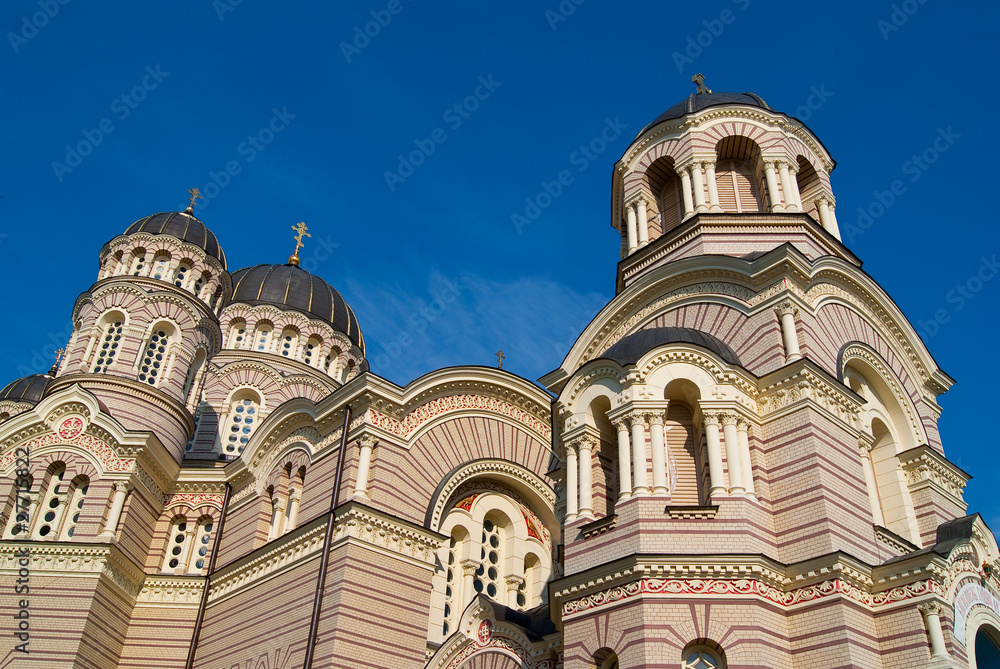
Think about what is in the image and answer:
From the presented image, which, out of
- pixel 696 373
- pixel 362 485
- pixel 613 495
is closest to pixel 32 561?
pixel 362 485

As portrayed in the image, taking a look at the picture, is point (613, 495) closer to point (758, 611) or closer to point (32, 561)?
point (758, 611)

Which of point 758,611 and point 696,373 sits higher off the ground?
point 696,373

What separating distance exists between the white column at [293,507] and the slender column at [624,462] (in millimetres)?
8050

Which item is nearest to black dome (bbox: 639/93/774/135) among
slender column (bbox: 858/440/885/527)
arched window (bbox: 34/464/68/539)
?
slender column (bbox: 858/440/885/527)

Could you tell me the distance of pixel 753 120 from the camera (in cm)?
1973

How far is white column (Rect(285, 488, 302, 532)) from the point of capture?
18312 millimetres

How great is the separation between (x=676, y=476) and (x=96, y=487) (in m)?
13.8

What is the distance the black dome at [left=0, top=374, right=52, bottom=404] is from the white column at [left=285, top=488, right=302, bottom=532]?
58.7 ft

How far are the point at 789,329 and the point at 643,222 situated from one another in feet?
20.7

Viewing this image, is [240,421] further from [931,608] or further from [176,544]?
[931,608]

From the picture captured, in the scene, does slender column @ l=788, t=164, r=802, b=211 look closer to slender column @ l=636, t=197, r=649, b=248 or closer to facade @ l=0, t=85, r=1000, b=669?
facade @ l=0, t=85, r=1000, b=669

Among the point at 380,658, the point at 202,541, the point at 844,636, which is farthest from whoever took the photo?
the point at 202,541

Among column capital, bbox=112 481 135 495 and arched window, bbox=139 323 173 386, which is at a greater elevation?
arched window, bbox=139 323 173 386

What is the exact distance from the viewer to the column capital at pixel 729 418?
13.4 metres
